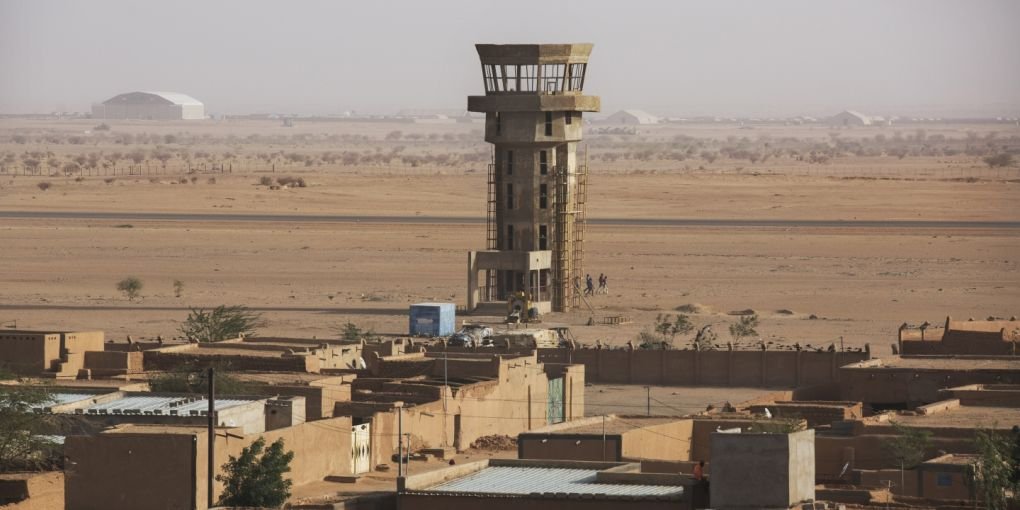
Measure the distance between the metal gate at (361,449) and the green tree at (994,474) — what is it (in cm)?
955

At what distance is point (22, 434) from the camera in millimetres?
30000

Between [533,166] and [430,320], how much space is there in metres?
8.09

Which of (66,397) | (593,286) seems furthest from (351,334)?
(593,286)

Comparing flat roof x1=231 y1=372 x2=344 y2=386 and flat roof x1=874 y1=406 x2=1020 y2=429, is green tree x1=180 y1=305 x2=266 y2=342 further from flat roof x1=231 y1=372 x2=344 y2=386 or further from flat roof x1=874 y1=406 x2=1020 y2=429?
flat roof x1=874 y1=406 x2=1020 y2=429

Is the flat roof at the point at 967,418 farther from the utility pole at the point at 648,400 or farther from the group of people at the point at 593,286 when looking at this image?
the group of people at the point at 593,286

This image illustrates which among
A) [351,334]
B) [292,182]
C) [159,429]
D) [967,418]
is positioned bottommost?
[351,334]

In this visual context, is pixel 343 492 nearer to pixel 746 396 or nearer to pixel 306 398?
pixel 306 398

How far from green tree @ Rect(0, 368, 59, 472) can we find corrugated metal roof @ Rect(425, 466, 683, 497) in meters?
6.31

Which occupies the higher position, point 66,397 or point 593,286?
point 66,397

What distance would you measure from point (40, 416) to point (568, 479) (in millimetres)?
8447

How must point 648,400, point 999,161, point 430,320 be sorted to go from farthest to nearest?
point 999,161, point 430,320, point 648,400

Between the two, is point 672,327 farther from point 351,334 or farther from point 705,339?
point 351,334

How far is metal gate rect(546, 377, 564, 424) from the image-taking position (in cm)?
4322

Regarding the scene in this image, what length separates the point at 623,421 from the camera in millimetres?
34844
